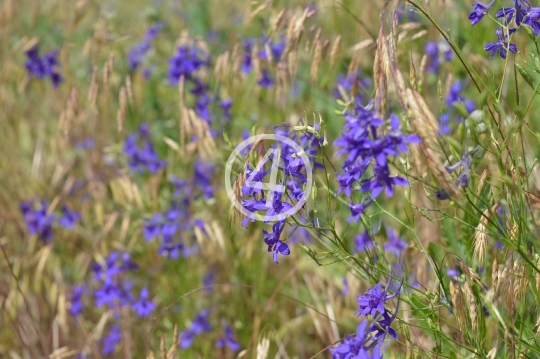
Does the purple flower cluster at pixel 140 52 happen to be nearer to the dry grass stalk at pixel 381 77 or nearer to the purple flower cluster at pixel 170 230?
the purple flower cluster at pixel 170 230

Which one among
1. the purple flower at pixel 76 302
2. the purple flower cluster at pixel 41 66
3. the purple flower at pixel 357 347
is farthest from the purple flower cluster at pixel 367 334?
the purple flower cluster at pixel 41 66

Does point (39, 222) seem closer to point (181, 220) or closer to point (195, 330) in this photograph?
point (181, 220)

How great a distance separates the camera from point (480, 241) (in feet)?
4.09

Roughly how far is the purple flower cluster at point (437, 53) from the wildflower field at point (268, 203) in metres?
0.02

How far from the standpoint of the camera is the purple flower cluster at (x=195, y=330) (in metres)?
2.31

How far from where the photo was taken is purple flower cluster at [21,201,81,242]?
270 cm

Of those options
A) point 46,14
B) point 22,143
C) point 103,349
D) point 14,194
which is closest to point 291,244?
point 103,349

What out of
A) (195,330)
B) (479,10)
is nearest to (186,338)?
(195,330)

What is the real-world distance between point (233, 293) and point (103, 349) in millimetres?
536

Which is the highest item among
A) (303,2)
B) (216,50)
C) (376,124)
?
(376,124)

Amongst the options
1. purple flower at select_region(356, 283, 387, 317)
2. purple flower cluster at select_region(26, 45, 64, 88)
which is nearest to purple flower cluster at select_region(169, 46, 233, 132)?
purple flower cluster at select_region(26, 45, 64, 88)

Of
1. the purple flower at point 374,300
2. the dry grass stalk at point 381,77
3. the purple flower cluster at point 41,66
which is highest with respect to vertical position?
the dry grass stalk at point 381,77

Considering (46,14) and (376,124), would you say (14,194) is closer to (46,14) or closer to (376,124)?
(46,14)

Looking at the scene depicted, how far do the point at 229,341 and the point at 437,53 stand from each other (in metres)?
1.46
